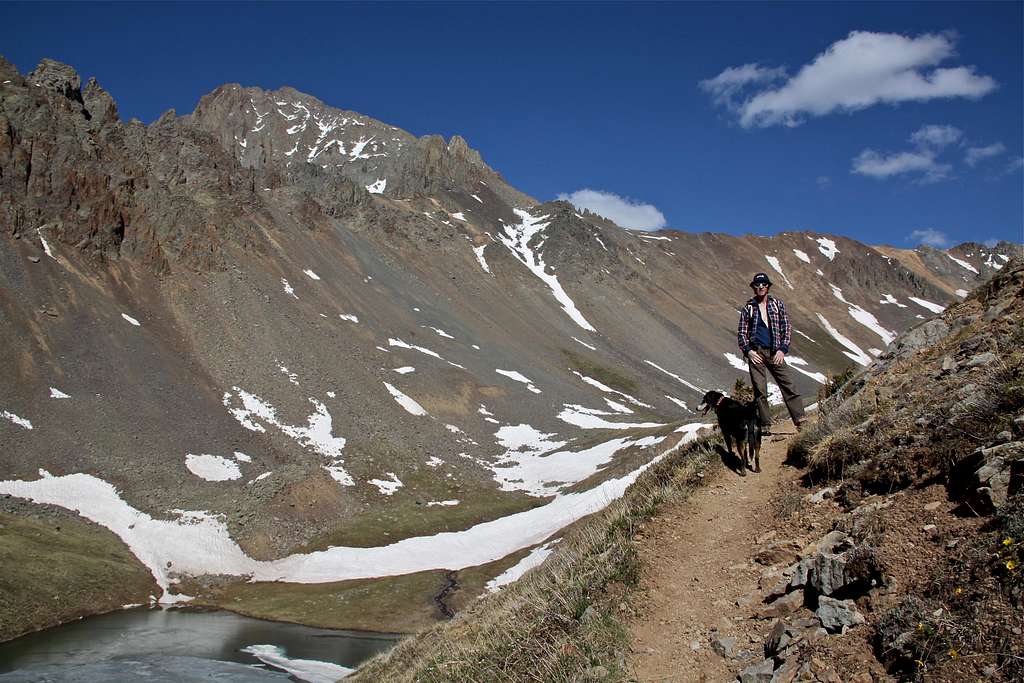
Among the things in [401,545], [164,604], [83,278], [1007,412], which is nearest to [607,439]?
[401,545]

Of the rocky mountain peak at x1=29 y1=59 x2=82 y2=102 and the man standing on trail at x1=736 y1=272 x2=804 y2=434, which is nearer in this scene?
the man standing on trail at x1=736 y1=272 x2=804 y2=434

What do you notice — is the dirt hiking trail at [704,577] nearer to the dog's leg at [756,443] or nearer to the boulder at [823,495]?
the dog's leg at [756,443]

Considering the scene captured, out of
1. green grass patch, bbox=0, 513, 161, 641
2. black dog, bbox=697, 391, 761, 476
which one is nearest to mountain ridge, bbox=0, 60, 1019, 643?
green grass patch, bbox=0, 513, 161, 641

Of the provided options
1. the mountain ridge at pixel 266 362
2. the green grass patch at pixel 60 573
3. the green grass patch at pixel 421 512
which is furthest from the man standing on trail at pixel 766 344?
the green grass patch at pixel 421 512

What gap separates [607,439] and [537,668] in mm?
74570

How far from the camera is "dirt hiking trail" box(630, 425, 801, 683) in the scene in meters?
7.11

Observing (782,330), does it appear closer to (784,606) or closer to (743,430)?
(743,430)

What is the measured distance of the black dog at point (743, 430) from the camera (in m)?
11.4

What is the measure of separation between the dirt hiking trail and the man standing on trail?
1712 millimetres

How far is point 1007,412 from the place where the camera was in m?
7.39

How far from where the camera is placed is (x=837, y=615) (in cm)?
646

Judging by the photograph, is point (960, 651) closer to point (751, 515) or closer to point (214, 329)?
point (751, 515)

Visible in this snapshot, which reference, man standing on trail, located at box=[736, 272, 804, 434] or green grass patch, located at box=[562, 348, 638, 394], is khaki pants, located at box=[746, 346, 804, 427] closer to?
man standing on trail, located at box=[736, 272, 804, 434]

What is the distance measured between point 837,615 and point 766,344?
23.2ft
